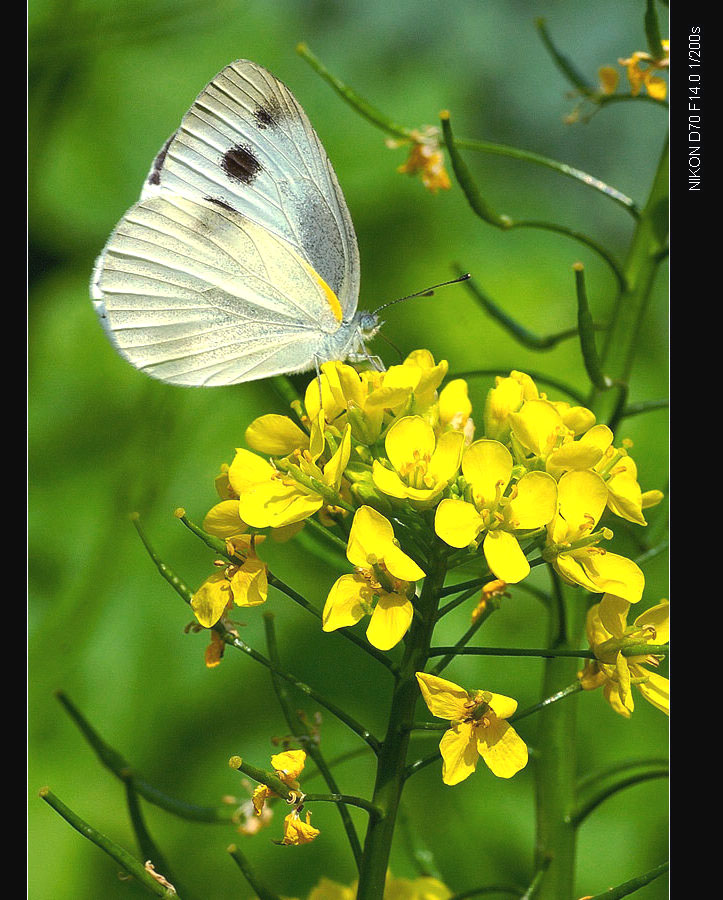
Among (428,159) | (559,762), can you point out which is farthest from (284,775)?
(428,159)

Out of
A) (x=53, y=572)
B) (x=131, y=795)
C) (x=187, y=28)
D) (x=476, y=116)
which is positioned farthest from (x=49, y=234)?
(x=131, y=795)

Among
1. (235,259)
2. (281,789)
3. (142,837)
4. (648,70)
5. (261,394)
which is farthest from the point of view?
(261,394)

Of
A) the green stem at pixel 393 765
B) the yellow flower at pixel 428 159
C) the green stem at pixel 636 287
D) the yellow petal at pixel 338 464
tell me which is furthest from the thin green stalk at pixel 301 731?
the yellow flower at pixel 428 159

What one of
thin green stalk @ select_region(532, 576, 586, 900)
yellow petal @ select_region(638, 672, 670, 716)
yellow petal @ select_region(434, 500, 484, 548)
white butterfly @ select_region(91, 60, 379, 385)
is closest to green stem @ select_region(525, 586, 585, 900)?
thin green stalk @ select_region(532, 576, 586, 900)

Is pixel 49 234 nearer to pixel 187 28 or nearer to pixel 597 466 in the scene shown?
pixel 187 28

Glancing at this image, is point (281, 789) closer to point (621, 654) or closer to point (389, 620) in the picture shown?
point (389, 620)

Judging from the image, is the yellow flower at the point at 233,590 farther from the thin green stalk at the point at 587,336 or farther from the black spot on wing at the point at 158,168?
the black spot on wing at the point at 158,168

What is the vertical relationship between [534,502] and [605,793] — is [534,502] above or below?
above

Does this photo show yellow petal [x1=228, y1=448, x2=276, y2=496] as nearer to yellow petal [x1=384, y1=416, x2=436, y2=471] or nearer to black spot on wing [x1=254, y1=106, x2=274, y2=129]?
yellow petal [x1=384, y1=416, x2=436, y2=471]
